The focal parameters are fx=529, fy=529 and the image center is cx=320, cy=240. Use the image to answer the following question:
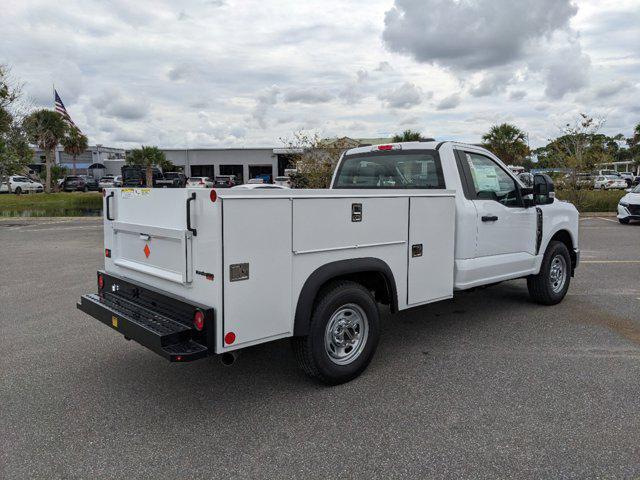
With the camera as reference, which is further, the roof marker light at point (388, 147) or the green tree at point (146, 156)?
the green tree at point (146, 156)

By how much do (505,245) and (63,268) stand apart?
7.87m

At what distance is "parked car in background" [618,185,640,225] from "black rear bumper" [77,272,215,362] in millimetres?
17648

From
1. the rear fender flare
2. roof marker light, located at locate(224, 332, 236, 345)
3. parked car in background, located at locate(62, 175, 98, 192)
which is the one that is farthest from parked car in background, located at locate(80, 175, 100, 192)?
roof marker light, located at locate(224, 332, 236, 345)

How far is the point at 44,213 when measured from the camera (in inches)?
998

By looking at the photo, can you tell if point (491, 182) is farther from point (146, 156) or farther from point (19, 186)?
point (146, 156)

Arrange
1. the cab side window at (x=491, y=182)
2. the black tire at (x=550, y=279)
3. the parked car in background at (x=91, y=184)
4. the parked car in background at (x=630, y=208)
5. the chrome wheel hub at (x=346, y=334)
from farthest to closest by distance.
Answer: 1. the parked car in background at (x=91, y=184)
2. the parked car in background at (x=630, y=208)
3. the black tire at (x=550, y=279)
4. the cab side window at (x=491, y=182)
5. the chrome wheel hub at (x=346, y=334)

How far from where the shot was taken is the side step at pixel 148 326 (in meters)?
3.45

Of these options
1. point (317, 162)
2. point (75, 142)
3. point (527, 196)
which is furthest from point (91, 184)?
point (527, 196)

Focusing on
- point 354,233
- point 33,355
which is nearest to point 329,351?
point 354,233

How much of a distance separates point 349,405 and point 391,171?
2.80 meters

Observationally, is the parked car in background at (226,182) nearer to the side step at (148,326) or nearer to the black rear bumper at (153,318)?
the black rear bumper at (153,318)

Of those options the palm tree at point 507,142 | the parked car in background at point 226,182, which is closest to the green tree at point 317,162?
the parked car in background at point 226,182

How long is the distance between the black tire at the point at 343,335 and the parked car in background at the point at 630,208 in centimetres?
1628

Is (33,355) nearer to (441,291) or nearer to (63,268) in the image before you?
Result: (441,291)
